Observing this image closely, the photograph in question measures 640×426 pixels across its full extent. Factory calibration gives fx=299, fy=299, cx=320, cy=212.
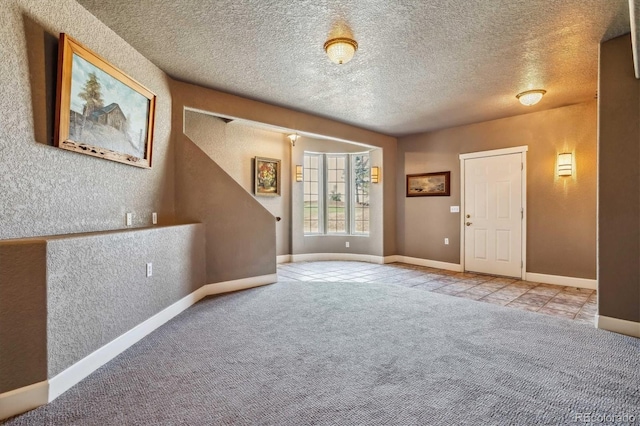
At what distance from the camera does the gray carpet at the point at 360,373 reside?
165cm

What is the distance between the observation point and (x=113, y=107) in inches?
100

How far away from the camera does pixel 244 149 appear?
591 cm

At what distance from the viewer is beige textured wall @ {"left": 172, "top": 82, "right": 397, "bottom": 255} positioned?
12.6 feet

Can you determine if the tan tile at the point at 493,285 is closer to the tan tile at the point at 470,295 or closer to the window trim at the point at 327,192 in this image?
the tan tile at the point at 470,295

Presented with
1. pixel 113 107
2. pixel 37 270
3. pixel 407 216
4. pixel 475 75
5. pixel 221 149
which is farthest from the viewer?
pixel 407 216

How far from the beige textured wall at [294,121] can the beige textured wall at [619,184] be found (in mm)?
3592

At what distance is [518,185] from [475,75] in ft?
7.88

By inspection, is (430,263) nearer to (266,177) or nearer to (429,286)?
(429,286)

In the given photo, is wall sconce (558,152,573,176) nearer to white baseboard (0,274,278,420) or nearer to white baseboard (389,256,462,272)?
white baseboard (389,256,462,272)

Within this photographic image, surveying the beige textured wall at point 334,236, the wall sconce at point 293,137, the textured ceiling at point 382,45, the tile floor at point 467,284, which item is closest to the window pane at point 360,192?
the beige textured wall at point 334,236

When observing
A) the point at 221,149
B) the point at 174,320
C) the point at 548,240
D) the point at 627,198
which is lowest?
the point at 174,320

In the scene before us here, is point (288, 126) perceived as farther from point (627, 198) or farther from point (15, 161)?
point (627, 198)

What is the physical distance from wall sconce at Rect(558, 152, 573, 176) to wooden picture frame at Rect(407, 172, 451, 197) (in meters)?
1.73

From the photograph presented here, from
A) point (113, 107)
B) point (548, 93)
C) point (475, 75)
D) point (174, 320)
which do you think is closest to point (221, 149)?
point (113, 107)
